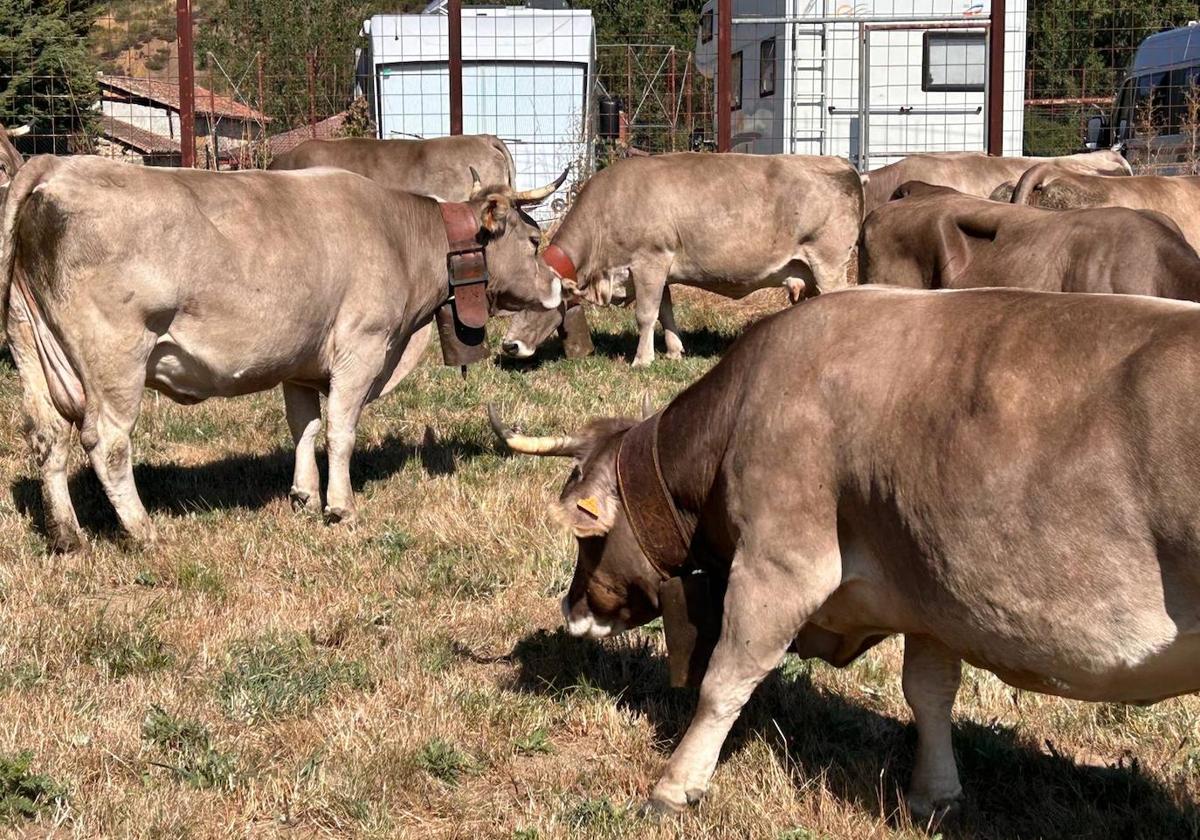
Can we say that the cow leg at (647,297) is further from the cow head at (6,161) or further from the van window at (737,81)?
the van window at (737,81)

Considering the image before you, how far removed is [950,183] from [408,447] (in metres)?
7.77

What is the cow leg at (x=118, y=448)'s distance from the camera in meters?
6.92

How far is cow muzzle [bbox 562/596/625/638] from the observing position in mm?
5117

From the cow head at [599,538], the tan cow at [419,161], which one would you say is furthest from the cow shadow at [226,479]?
the tan cow at [419,161]

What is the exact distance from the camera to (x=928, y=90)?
69.2ft

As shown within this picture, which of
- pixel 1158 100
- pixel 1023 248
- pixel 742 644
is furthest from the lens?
pixel 1158 100

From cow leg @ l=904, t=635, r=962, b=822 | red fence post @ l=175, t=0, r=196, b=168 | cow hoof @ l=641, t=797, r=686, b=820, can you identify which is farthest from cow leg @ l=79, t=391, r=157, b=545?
red fence post @ l=175, t=0, r=196, b=168

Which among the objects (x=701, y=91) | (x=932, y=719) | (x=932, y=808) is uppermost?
(x=701, y=91)

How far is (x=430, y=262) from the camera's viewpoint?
27.9 ft

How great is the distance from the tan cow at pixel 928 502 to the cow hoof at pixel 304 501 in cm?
332

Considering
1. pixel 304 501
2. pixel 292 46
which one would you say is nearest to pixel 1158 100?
pixel 292 46

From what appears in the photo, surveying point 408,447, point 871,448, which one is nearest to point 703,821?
point 871,448

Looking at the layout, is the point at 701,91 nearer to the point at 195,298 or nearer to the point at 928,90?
the point at 928,90

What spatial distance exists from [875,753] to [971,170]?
11.3 m
